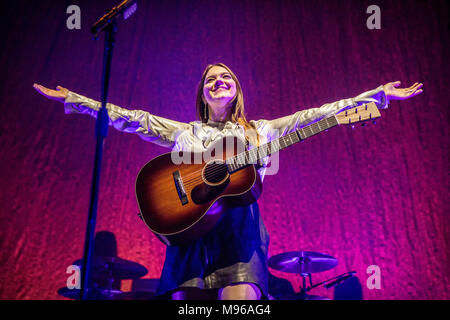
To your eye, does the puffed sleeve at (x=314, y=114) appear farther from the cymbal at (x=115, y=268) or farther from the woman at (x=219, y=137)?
the cymbal at (x=115, y=268)

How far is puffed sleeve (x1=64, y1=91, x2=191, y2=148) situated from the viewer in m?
2.25

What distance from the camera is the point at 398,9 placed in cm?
349

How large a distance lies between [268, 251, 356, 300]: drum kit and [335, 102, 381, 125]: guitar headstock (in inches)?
47.8

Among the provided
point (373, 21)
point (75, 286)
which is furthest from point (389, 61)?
point (75, 286)

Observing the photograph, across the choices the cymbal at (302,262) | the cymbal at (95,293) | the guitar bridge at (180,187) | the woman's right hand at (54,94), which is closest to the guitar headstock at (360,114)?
the guitar bridge at (180,187)

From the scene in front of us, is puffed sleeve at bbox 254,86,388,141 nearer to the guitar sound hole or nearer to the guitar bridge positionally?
the guitar sound hole

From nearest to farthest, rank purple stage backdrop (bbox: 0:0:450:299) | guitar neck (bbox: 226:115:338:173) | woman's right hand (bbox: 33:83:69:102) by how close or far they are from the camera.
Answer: guitar neck (bbox: 226:115:338:173) < woman's right hand (bbox: 33:83:69:102) < purple stage backdrop (bbox: 0:0:450:299)

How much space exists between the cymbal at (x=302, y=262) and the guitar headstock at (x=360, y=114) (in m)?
1.21

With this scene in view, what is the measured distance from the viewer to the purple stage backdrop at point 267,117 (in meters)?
3.01

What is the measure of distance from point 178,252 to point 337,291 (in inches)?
68.6

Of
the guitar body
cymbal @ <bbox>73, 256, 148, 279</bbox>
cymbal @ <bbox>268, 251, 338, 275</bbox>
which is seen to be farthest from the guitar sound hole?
cymbal @ <bbox>73, 256, 148, 279</bbox>

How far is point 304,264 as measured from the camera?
2.85 metres

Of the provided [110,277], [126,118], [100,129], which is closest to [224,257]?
[100,129]

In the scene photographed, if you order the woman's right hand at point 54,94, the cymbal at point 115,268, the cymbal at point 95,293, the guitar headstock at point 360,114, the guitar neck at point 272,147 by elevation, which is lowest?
the cymbal at point 95,293
